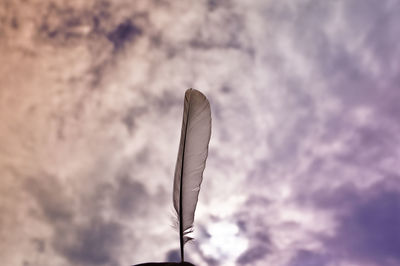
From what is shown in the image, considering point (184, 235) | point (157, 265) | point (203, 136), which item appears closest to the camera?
point (157, 265)

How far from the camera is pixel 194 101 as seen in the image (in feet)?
17.3

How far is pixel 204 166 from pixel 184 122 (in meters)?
0.72

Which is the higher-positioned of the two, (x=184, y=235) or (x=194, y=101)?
(x=194, y=101)

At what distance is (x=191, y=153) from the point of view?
5.34m

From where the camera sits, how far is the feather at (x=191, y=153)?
16.7ft

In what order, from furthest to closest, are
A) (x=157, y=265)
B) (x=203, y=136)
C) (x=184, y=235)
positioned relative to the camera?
(x=203, y=136) < (x=184, y=235) < (x=157, y=265)

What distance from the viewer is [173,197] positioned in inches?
206

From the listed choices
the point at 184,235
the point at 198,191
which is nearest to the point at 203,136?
the point at 198,191

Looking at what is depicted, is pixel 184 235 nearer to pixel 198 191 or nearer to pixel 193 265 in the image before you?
pixel 198 191

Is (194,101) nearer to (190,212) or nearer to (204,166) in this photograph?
(204,166)

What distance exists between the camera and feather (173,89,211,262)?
508cm

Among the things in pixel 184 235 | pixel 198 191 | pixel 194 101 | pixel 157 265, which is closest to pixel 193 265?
pixel 157 265

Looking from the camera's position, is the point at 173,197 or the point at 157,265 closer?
the point at 157,265

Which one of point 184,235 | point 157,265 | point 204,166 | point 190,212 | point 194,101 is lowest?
point 157,265
